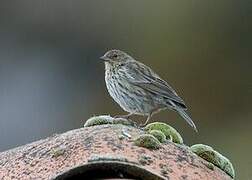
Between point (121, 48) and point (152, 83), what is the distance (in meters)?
6.17

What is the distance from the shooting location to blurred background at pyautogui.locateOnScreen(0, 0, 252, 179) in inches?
596

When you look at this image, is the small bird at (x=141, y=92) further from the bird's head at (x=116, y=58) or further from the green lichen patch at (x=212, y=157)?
the green lichen patch at (x=212, y=157)

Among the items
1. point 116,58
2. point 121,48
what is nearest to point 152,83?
point 116,58

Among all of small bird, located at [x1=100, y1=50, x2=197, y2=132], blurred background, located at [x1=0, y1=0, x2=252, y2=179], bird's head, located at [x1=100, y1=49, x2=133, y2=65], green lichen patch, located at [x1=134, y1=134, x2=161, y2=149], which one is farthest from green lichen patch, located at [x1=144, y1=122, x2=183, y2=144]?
blurred background, located at [x1=0, y1=0, x2=252, y2=179]

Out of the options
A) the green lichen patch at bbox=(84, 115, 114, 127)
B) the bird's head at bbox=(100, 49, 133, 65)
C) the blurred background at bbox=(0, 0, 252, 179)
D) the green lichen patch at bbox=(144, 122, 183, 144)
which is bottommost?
the blurred background at bbox=(0, 0, 252, 179)

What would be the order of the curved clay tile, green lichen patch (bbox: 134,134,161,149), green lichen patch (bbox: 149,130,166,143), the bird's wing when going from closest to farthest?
the curved clay tile → green lichen patch (bbox: 134,134,161,149) → green lichen patch (bbox: 149,130,166,143) → the bird's wing

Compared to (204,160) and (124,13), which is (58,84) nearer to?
(124,13)

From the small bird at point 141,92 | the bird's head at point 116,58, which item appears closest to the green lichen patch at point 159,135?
the small bird at point 141,92

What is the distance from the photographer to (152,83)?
9664 millimetres

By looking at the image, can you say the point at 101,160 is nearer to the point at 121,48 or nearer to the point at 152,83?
the point at 152,83

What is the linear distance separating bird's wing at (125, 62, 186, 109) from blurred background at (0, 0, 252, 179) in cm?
427

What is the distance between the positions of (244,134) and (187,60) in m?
1.87

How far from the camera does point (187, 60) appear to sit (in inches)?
651

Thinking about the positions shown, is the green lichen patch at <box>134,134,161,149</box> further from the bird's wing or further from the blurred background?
the blurred background
